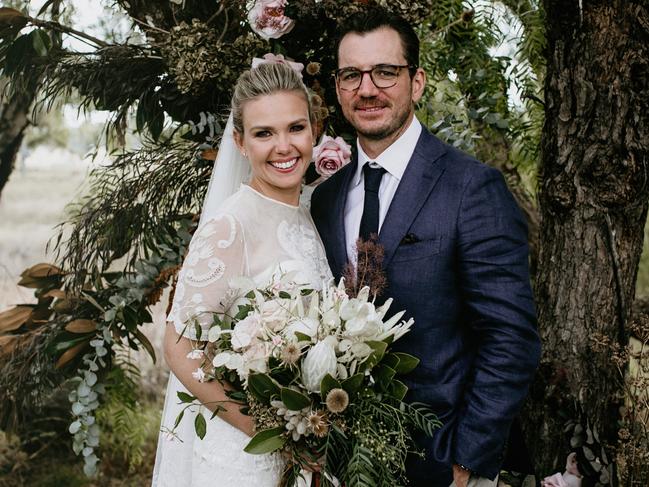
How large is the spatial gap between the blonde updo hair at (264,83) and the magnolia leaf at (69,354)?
136 cm

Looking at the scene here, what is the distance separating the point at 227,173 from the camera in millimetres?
2486

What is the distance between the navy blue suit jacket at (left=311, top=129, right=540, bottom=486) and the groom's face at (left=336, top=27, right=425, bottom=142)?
0.20 meters

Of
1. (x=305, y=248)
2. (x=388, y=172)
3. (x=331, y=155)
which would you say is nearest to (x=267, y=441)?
(x=305, y=248)

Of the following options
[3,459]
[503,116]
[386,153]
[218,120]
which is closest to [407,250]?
[386,153]

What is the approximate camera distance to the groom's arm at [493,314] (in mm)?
1958

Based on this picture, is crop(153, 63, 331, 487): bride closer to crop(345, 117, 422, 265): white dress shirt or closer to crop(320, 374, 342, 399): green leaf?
crop(345, 117, 422, 265): white dress shirt

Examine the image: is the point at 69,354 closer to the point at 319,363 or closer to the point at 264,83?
the point at 264,83

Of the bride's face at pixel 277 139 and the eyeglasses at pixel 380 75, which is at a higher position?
the eyeglasses at pixel 380 75

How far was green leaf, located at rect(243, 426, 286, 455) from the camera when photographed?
1.76 metres

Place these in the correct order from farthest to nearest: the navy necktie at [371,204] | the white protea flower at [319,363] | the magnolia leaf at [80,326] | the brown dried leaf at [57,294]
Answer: the brown dried leaf at [57,294] < the magnolia leaf at [80,326] < the navy necktie at [371,204] < the white protea flower at [319,363]

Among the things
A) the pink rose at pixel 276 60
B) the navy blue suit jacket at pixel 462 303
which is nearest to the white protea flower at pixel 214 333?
the navy blue suit jacket at pixel 462 303

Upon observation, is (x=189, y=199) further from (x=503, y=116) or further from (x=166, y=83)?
(x=503, y=116)

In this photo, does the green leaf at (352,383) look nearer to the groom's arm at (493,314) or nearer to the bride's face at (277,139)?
the groom's arm at (493,314)

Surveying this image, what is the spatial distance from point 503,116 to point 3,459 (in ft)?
11.2
